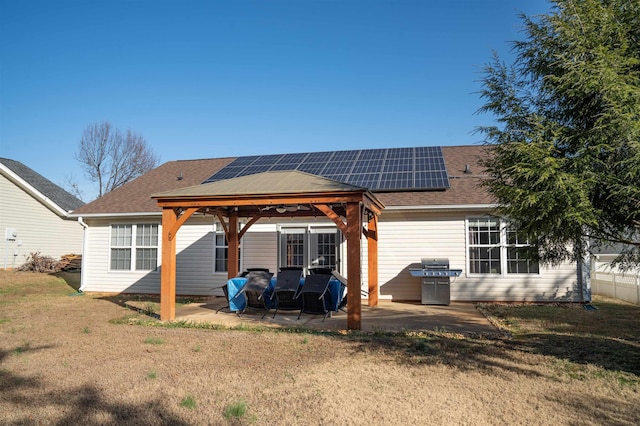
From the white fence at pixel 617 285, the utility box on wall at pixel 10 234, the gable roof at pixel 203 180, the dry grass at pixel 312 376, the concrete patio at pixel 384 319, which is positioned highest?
the gable roof at pixel 203 180

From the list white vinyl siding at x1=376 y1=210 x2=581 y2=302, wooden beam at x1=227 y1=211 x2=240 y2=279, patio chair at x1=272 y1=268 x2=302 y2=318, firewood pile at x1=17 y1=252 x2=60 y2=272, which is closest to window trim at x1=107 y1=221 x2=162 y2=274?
wooden beam at x1=227 y1=211 x2=240 y2=279

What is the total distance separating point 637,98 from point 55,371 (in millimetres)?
7704

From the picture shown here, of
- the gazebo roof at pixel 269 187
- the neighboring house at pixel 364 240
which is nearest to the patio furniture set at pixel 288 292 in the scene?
the gazebo roof at pixel 269 187

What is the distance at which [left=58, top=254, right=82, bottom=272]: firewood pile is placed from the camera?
2223 cm

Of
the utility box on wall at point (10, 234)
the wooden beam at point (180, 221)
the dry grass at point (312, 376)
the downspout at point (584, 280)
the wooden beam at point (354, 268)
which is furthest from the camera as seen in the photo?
the utility box on wall at point (10, 234)

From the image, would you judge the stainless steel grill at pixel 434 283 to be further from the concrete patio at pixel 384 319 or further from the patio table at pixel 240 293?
the patio table at pixel 240 293

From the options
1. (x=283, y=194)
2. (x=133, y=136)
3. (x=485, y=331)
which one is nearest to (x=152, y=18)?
(x=283, y=194)

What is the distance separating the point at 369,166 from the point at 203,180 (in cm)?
597

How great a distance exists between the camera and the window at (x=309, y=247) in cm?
1385

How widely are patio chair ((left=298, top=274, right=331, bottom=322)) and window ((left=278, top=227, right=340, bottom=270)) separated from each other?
368 cm

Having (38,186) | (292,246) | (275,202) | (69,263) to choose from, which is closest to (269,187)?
(275,202)

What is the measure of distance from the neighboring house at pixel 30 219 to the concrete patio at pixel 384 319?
1415 centimetres

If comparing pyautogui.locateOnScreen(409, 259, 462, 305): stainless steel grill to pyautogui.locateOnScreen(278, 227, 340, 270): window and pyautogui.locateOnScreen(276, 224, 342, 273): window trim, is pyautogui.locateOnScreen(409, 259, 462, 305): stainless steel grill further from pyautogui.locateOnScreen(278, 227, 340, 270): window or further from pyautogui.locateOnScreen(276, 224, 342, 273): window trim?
pyautogui.locateOnScreen(278, 227, 340, 270): window

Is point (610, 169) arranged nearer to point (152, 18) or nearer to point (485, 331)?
point (485, 331)
